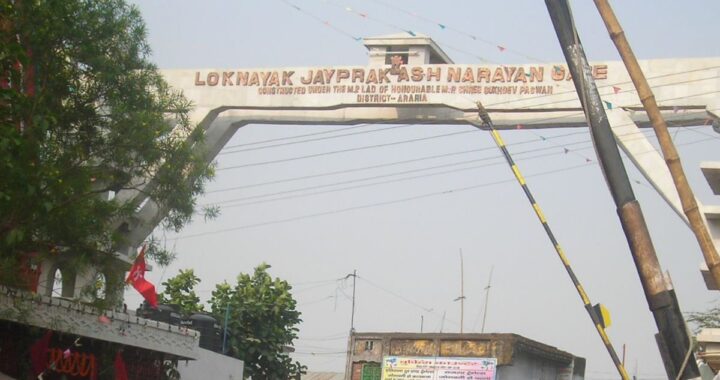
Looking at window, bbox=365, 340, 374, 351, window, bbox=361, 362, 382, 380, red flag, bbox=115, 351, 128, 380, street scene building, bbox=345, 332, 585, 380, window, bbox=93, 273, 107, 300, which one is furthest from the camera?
window, bbox=365, 340, 374, 351

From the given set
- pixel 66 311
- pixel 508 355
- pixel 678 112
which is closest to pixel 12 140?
pixel 66 311

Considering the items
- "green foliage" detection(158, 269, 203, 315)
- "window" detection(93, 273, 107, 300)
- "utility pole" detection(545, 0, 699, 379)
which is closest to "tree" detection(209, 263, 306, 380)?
"green foliage" detection(158, 269, 203, 315)

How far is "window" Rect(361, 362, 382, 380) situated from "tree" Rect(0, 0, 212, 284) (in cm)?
1144

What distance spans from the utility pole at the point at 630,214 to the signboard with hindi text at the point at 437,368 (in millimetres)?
Answer: 18827

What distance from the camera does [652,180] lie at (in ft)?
63.2

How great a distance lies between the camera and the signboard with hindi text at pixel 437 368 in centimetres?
2498

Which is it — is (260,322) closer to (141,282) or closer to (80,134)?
(141,282)

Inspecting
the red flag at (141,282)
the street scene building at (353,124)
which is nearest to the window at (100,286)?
the street scene building at (353,124)

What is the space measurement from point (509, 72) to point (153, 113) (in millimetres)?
8331

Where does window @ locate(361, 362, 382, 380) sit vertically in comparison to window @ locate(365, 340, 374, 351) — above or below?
below

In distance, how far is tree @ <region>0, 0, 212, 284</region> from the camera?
1274 cm

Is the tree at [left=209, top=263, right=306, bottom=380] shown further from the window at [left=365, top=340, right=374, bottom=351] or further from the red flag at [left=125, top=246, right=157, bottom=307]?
the red flag at [left=125, top=246, right=157, bottom=307]

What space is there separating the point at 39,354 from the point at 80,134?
5.21 metres

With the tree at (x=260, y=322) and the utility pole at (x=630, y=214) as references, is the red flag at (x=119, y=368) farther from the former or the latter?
the utility pole at (x=630, y=214)
